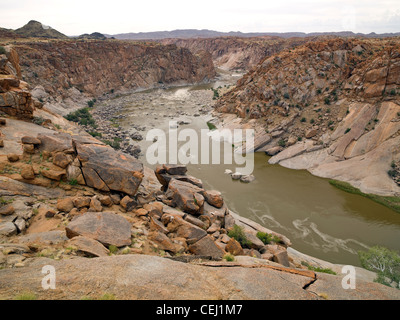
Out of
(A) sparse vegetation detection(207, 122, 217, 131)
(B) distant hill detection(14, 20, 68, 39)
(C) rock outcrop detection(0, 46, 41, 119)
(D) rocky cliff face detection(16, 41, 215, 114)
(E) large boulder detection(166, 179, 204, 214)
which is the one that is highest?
(B) distant hill detection(14, 20, 68, 39)

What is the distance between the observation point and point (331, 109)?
32.8 m

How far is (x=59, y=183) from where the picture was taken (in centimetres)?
1166

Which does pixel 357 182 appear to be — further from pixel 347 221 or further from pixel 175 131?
pixel 175 131

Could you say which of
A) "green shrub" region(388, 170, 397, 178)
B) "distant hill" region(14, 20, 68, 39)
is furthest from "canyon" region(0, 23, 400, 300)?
"distant hill" region(14, 20, 68, 39)

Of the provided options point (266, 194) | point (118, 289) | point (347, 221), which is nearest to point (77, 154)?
point (118, 289)

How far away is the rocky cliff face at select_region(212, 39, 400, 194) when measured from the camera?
25844 mm

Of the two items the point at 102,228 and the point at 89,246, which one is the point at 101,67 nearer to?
the point at 102,228

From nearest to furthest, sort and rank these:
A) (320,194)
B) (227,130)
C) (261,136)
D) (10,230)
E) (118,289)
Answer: (118,289) → (10,230) → (320,194) → (261,136) → (227,130)

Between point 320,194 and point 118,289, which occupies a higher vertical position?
point 118,289

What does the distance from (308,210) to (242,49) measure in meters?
121

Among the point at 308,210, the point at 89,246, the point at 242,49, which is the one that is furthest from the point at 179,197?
the point at 242,49

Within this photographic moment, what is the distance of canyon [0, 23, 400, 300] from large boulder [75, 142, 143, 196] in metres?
0.05

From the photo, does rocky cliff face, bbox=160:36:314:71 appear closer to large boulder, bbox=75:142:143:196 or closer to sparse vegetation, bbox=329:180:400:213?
sparse vegetation, bbox=329:180:400:213

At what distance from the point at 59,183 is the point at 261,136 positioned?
1102 inches
